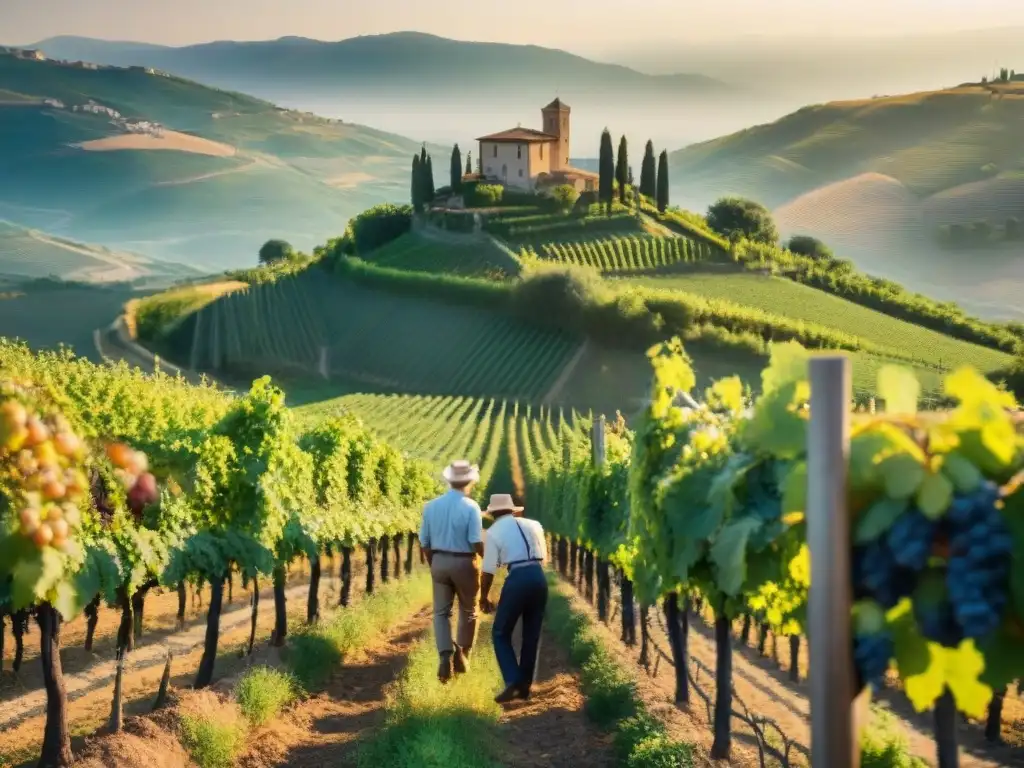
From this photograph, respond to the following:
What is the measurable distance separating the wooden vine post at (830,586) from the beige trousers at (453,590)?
15.7 feet

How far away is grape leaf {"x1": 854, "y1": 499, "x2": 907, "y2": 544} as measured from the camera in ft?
9.61

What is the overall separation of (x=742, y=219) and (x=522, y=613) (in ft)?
293

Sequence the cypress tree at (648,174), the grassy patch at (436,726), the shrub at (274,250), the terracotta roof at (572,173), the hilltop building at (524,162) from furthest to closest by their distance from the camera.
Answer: the shrub at (274,250)
the hilltop building at (524,162)
the terracotta roof at (572,173)
the cypress tree at (648,174)
the grassy patch at (436,726)

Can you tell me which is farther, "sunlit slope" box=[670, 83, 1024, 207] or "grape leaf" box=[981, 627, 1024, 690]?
"sunlit slope" box=[670, 83, 1024, 207]

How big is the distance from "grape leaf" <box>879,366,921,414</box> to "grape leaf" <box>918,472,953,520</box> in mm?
331

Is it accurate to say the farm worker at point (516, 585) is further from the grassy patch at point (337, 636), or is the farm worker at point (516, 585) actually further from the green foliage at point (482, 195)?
the green foliage at point (482, 195)

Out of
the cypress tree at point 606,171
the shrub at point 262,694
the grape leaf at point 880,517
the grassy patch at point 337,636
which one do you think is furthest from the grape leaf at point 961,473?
the cypress tree at point 606,171

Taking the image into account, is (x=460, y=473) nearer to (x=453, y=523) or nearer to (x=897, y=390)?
(x=453, y=523)

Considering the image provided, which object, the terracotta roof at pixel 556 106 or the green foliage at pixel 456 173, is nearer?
the green foliage at pixel 456 173

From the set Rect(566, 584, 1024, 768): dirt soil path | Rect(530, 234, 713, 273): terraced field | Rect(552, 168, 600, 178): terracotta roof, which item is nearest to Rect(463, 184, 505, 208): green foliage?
Rect(552, 168, 600, 178): terracotta roof

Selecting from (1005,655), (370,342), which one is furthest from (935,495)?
(370,342)

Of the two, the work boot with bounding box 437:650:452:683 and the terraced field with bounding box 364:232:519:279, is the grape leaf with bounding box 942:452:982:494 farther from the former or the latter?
the terraced field with bounding box 364:232:519:279

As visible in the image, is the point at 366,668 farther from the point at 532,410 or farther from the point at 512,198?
the point at 512,198

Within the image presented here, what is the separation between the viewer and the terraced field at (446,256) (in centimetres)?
7438
